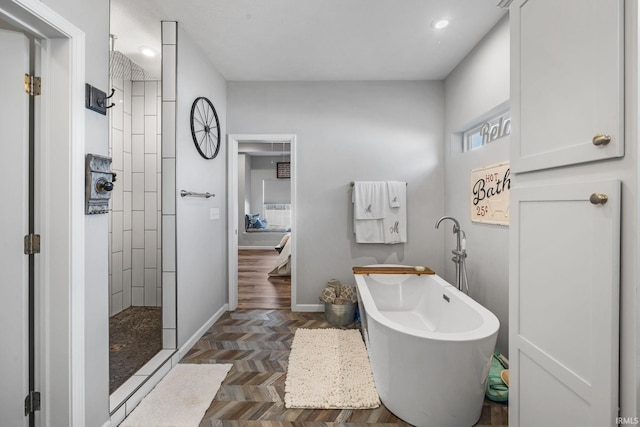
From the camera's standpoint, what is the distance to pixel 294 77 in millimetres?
3195

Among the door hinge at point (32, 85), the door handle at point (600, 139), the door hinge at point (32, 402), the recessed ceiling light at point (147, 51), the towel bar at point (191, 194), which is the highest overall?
the recessed ceiling light at point (147, 51)

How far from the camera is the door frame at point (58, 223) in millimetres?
1296

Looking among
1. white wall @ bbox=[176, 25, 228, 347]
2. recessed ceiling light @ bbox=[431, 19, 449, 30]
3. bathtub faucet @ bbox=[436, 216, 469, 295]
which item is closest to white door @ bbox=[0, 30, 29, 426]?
white wall @ bbox=[176, 25, 228, 347]

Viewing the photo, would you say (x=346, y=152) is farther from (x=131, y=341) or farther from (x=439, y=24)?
(x=131, y=341)

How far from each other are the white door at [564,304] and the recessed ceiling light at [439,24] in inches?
71.6

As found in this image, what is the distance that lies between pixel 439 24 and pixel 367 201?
1.66 m

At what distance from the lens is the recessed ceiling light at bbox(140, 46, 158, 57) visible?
2619 millimetres

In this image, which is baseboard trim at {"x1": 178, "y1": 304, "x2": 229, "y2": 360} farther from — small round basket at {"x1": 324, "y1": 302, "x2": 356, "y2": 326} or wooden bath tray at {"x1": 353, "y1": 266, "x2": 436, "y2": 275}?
wooden bath tray at {"x1": 353, "y1": 266, "x2": 436, "y2": 275}

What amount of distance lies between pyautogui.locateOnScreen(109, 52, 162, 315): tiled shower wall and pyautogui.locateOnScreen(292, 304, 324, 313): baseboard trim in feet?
4.89

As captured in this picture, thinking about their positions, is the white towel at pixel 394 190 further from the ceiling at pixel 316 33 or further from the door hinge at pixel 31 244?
the door hinge at pixel 31 244

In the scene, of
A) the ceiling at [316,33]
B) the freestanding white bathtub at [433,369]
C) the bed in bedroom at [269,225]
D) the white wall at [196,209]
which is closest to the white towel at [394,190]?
the ceiling at [316,33]

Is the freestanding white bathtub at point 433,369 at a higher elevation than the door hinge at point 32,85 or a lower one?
lower

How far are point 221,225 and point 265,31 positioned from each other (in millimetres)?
1904

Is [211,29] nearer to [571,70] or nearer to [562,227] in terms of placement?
[571,70]
